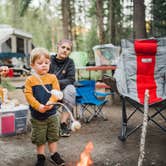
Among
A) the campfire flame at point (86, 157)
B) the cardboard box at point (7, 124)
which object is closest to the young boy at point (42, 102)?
the campfire flame at point (86, 157)

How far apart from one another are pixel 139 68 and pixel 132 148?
1303mm

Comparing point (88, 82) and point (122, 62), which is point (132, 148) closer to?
point (122, 62)

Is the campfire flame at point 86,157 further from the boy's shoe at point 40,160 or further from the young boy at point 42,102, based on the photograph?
the boy's shoe at point 40,160

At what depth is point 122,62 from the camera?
4.71 m

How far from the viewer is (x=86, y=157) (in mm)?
3389

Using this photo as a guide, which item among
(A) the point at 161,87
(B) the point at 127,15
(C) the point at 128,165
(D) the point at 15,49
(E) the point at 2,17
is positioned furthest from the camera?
(E) the point at 2,17

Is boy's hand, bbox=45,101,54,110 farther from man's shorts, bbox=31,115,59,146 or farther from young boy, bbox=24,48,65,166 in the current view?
man's shorts, bbox=31,115,59,146

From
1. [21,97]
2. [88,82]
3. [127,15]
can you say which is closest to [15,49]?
[127,15]

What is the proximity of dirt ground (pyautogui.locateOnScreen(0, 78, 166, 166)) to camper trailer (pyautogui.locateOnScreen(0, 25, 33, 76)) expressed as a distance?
9075mm

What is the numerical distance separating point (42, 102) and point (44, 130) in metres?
0.26

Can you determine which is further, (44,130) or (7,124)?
(7,124)

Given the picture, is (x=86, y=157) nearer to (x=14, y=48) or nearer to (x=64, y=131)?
(x=64, y=131)

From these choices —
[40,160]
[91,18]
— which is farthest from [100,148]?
[91,18]

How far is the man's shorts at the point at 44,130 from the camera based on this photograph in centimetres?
320
